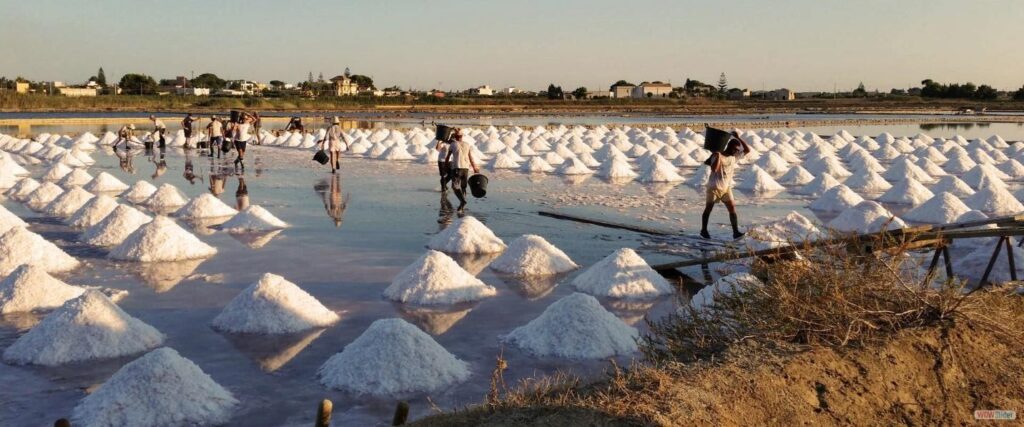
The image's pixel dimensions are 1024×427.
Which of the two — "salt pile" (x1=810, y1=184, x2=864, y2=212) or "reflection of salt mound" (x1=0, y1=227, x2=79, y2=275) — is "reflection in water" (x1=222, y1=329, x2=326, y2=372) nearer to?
"reflection of salt mound" (x1=0, y1=227, x2=79, y2=275)

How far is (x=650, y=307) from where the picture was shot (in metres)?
7.29

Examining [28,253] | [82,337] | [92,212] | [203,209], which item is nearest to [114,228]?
[92,212]

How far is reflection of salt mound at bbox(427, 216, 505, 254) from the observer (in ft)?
31.4

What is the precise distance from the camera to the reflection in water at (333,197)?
1247 cm

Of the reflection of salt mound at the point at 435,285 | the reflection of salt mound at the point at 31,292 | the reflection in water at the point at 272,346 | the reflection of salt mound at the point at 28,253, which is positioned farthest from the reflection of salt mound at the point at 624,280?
the reflection of salt mound at the point at 28,253

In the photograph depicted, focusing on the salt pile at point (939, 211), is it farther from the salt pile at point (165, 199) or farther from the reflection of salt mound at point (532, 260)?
the salt pile at point (165, 199)

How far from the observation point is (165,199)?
13.0 m

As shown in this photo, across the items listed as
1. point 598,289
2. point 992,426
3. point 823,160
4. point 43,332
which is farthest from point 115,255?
point 823,160

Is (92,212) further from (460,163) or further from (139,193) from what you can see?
(460,163)

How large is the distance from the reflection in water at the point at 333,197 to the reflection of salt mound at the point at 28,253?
3640 mm

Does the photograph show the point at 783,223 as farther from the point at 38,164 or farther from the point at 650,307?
the point at 38,164

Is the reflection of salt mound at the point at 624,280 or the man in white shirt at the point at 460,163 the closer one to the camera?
the reflection of salt mound at the point at 624,280

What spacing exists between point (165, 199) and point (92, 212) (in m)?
1.67

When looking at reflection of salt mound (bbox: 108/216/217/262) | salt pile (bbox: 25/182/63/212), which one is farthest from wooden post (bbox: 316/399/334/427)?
salt pile (bbox: 25/182/63/212)
